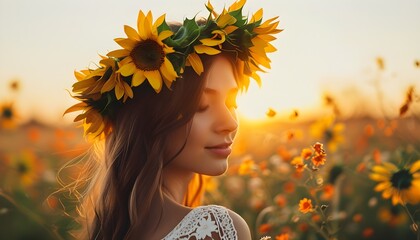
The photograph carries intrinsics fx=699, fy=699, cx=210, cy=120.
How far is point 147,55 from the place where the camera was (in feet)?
7.05

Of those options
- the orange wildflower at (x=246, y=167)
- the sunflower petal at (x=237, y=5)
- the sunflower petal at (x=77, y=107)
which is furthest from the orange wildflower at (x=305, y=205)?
the sunflower petal at (x=77, y=107)

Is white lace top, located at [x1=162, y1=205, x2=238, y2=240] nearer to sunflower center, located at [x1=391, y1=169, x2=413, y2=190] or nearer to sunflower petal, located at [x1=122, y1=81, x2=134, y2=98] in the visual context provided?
sunflower petal, located at [x1=122, y1=81, x2=134, y2=98]

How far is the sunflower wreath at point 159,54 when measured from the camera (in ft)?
6.98

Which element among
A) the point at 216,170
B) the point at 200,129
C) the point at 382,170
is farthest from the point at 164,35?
the point at 382,170

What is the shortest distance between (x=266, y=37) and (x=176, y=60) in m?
0.36

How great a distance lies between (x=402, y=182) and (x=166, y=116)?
95 centimetres

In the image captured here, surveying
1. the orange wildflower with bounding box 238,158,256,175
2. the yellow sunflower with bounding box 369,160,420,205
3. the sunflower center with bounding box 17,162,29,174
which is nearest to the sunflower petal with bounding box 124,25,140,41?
the orange wildflower with bounding box 238,158,256,175

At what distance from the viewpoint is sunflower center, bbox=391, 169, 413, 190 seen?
2.53 metres

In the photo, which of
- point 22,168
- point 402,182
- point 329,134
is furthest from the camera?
point 22,168

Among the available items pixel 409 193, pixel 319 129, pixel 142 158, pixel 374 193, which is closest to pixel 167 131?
pixel 142 158

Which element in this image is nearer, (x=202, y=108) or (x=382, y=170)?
(x=202, y=108)

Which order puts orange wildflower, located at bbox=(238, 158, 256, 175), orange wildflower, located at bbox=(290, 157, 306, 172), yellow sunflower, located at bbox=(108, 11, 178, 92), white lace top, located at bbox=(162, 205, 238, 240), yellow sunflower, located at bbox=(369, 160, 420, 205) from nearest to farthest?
white lace top, located at bbox=(162, 205, 238, 240)
yellow sunflower, located at bbox=(108, 11, 178, 92)
orange wildflower, located at bbox=(290, 157, 306, 172)
yellow sunflower, located at bbox=(369, 160, 420, 205)
orange wildflower, located at bbox=(238, 158, 256, 175)

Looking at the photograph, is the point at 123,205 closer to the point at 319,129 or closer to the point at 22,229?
the point at 319,129

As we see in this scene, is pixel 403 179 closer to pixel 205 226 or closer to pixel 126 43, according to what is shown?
pixel 205 226
